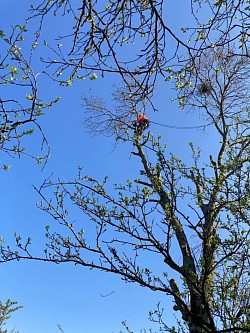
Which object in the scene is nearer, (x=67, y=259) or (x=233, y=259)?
(x=233, y=259)

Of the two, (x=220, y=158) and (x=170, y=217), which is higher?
(x=220, y=158)

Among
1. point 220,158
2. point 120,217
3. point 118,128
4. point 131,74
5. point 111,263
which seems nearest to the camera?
point 131,74

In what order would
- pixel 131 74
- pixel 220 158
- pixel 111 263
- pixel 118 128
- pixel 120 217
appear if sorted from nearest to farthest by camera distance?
1. pixel 131 74
2. pixel 111 263
3. pixel 120 217
4. pixel 220 158
5. pixel 118 128

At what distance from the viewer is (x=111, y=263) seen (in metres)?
4.70

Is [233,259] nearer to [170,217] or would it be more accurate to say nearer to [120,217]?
[170,217]

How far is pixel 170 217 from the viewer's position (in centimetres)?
425

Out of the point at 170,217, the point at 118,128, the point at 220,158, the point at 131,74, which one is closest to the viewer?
the point at 131,74

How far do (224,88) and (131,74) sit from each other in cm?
605

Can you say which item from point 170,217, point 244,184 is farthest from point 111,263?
point 244,184

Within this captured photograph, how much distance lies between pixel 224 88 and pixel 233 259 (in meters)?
5.32

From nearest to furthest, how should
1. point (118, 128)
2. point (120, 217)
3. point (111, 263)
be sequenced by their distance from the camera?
1. point (111, 263)
2. point (120, 217)
3. point (118, 128)

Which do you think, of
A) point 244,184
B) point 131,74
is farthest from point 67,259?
point 131,74

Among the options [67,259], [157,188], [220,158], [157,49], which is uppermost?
[220,158]

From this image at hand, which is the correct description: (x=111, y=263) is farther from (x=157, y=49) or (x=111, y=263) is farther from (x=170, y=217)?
(x=157, y=49)
